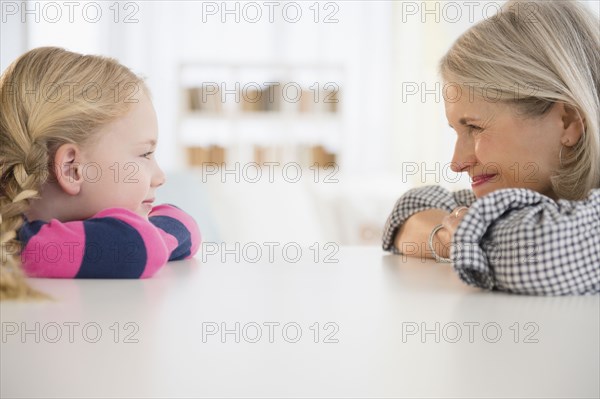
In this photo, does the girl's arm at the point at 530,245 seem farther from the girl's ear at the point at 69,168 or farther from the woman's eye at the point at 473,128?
the girl's ear at the point at 69,168

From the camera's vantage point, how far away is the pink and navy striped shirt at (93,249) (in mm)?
892

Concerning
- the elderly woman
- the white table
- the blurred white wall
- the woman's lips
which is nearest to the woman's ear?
A: the elderly woman

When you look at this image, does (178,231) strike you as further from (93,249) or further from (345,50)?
(345,50)

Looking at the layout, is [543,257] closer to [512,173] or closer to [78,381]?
[512,173]

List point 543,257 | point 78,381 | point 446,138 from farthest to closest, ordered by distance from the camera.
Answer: point 446,138, point 543,257, point 78,381

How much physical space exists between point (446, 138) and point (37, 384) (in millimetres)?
3985

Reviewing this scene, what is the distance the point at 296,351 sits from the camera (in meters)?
0.59

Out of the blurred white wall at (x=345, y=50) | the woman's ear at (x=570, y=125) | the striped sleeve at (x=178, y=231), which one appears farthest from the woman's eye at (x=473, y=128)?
the blurred white wall at (x=345, y=50)

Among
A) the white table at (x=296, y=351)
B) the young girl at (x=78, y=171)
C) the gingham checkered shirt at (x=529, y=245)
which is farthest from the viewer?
the young girl at (x=78, y=171)

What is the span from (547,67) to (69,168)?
685 millimetres

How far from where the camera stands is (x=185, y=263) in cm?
110

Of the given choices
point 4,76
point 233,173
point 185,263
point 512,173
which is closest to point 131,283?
point 185,263

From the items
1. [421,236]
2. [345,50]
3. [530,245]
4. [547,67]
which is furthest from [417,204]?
[345,50]

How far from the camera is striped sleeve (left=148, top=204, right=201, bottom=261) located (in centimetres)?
113
